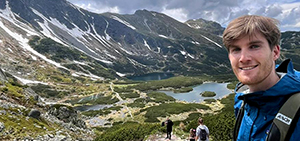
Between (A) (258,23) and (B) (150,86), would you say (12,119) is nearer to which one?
(A) (258,23)

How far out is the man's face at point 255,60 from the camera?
217cm

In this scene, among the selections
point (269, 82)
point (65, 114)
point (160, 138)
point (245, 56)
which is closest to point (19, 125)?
point (65, 114)

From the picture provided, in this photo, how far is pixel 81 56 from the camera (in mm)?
175000

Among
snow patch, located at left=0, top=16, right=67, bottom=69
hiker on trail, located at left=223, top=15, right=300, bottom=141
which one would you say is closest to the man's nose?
hiker on trail, located at left=223, top=15, right=300, bottom=141

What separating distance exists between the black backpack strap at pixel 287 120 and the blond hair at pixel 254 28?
725 mm

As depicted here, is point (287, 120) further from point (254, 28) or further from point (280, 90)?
point (254, 28)

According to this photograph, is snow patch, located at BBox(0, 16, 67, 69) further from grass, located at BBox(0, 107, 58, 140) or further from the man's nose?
the man's nose

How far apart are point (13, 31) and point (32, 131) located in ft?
606

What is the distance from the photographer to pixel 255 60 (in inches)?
86.7

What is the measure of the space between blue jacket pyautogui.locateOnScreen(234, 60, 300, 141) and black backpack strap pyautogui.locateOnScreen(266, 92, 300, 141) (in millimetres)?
56

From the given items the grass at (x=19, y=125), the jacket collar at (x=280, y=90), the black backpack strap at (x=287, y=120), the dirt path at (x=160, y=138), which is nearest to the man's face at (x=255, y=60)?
the jacket collar at (x=280, y=90)

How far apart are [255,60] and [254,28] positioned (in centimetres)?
36

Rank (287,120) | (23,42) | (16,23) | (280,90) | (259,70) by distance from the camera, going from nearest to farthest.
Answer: (287,120)
(280,90)
(259,70)
(23,42)
(16,23)

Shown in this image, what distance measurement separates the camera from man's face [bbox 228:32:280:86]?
217 centimetres
